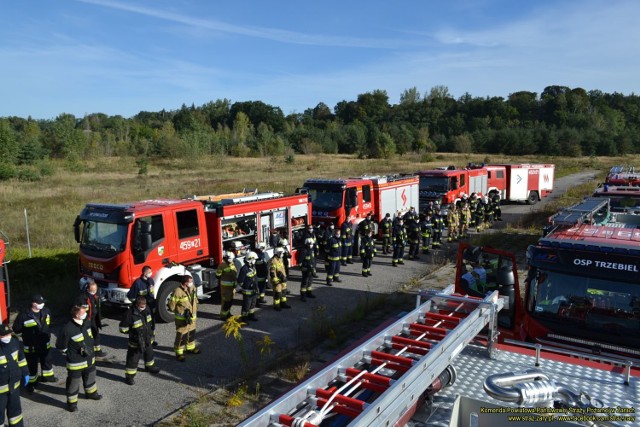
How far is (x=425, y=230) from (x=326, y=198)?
11.8 feet

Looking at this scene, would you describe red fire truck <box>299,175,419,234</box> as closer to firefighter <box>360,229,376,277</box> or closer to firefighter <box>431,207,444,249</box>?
firefighter <box>431,207,444,249</box>

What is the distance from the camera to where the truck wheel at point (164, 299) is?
987 cm

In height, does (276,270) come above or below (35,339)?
above

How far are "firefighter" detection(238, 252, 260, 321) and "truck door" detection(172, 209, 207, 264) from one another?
1340 millimetres

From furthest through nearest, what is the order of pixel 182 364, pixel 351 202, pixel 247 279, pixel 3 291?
pixel 351 202 < pixel 247 279 < pixel 182 364 < pixel 3 291

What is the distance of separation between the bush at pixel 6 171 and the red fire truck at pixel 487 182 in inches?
1192

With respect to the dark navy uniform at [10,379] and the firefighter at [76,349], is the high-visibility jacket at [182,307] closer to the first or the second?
the firefighter at [76,349]

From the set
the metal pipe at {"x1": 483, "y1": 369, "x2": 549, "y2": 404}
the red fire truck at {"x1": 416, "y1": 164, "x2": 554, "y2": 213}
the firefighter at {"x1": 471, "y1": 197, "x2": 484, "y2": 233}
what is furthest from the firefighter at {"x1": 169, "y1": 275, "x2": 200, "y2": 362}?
the firefighter at {"x1": 471, "y1": 197, "x2": 484, "y2": 233}

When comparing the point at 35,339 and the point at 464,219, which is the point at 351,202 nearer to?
the point at 464,219

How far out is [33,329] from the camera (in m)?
7.32

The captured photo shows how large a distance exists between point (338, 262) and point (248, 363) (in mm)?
5348

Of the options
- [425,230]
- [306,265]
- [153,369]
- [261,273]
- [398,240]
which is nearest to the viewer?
[153,369]

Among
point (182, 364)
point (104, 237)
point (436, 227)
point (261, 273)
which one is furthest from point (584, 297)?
point (436, 227)

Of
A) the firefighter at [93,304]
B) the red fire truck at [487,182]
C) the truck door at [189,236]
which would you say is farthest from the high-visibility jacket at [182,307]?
the red fire truck at [487,182]
